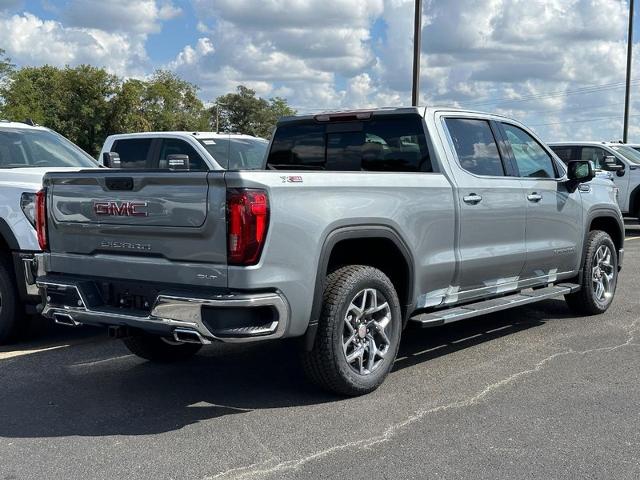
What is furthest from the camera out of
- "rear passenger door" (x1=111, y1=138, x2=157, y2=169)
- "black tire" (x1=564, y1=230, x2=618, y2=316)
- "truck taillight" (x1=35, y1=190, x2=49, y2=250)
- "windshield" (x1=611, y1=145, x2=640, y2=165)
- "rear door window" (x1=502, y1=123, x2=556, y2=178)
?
"windshield" (x1=611, y1=145, x2=640, y2=165)

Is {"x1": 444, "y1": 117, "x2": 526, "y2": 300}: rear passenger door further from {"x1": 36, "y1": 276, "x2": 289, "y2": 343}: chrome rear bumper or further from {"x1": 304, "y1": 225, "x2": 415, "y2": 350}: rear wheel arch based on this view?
{"x1": 36, "y1": 276, "x2": 289, "y2": 343}: chrome rear bumper

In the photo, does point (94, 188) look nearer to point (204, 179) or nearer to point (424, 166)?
point (204, 179)

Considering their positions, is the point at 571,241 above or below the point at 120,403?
above

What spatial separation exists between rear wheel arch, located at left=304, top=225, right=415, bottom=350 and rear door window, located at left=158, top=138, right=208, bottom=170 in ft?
16.6

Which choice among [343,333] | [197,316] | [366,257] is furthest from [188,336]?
[366,257]

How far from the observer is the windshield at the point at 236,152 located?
1034cm

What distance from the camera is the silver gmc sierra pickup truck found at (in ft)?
14.5

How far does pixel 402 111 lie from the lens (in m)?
6.02

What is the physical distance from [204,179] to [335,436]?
164 centimetres

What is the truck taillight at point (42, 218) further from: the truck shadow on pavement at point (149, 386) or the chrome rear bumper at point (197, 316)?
the truck shadow on pavement at point (149, 386)

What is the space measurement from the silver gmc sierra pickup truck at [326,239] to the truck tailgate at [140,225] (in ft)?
0.03

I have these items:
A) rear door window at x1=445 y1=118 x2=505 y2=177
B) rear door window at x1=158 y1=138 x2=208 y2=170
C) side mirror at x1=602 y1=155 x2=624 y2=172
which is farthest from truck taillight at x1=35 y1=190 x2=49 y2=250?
side mirror at x1=602 y1=155 x2=624 y2=172

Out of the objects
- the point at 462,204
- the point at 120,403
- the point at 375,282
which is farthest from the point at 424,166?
the point at 120,403

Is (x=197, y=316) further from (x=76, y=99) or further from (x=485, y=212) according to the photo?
(x=76, y=99)
